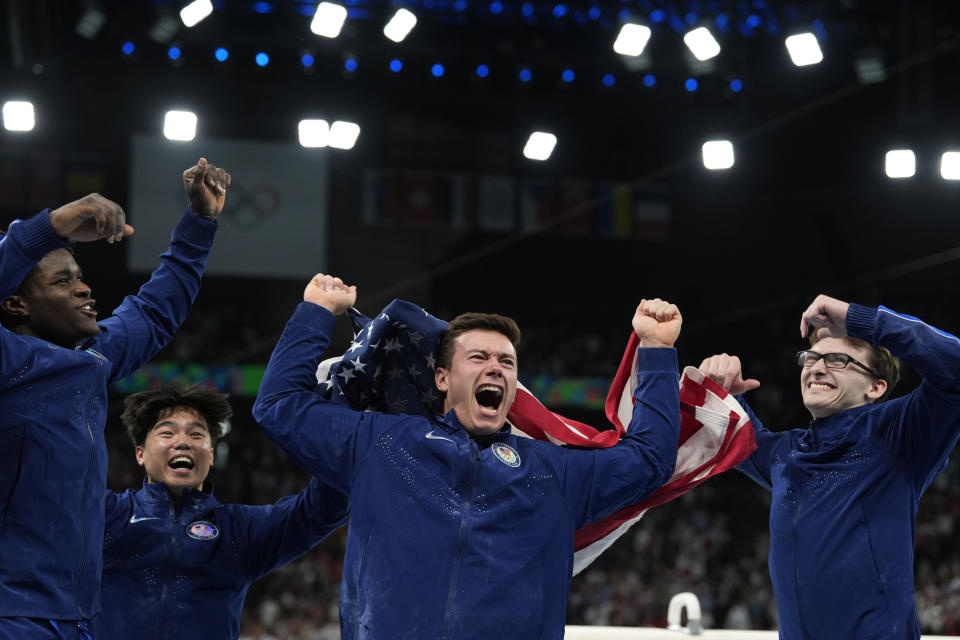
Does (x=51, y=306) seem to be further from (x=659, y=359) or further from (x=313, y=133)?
(x=313, y=133)

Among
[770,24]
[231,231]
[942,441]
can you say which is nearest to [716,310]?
[770,24]

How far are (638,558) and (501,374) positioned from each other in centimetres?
1271

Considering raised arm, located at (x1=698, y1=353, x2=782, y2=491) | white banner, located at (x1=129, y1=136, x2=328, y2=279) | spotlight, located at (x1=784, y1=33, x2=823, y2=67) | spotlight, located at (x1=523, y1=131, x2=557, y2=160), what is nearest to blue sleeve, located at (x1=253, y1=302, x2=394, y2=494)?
raised arm, located at (x1=698, y1=353, x2=782, y2=491)

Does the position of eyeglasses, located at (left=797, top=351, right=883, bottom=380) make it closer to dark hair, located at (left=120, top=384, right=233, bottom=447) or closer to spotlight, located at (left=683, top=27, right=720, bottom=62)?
dark hair, located at (left=120, top=384, right=233, bottom=447)

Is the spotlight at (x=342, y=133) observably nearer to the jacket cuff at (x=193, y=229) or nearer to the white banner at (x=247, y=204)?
the jacket cuff at (x=193, y=229)

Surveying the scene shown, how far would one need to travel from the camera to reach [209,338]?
674 inches

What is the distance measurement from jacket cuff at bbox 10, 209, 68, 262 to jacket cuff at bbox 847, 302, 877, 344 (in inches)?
94.7

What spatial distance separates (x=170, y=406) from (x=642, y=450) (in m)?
1.70

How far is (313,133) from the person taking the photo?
685 centimetres

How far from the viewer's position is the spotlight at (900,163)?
6.18 metres

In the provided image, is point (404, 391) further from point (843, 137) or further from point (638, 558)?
point (843, 137)

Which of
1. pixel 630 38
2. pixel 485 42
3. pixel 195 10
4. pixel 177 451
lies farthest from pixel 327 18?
pixel 485 42

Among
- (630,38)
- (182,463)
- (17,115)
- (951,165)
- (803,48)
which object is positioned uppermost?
(630,38)

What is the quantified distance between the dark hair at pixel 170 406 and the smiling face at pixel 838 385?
6.75 ft
